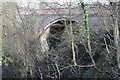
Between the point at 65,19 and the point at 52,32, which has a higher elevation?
the point at 65,19

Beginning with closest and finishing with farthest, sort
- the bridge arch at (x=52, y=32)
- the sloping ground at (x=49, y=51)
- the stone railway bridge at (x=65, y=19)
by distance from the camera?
the stone railway bridge at (x=65, y=19)
the sloping ground at (x=49, y=51)
the bridge arch at (x=52, y=32)

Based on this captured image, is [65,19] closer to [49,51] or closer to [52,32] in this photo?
[49,51]

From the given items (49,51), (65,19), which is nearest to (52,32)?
→ (49,51)

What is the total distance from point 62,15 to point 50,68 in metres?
1.41

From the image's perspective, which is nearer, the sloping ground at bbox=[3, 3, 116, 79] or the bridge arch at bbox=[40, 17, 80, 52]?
the sloping ground at bbox=[3, 3, 116, 79]

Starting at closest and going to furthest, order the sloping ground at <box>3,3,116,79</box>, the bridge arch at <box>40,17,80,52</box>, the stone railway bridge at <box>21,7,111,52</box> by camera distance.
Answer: the stone railway bridge at <box>21,7,111,52</box> < the sloping ground at <box>3,3,116,79</box> < the bridge arch at <box>40,17,80,52</box>

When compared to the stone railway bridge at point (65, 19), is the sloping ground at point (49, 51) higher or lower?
lower

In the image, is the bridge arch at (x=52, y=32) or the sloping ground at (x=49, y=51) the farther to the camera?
the bridge arch at (x=52, y=32)

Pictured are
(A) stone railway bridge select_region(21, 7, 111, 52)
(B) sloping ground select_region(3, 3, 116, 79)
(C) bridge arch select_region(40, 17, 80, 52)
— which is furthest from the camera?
(C) bridge arch select_region(40, 17, 80, 52)

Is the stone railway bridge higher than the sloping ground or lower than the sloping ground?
higher

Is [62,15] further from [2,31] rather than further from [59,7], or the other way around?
[2,31]

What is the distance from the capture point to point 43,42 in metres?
9.01

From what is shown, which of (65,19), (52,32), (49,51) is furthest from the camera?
A: (52,32)

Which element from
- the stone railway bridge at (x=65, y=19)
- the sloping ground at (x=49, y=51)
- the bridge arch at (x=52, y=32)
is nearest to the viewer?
the stone railway bridge at (x=65, y=19)
